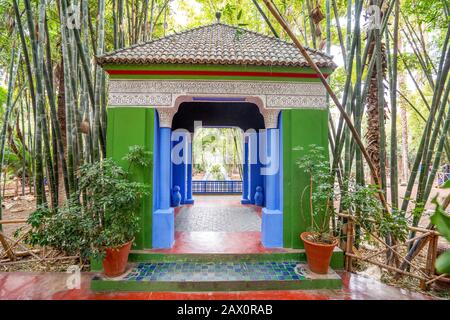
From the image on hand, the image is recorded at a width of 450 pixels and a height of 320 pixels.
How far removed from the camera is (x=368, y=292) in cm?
313

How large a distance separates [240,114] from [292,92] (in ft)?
9.67

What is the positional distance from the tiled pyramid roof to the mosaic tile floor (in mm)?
3353

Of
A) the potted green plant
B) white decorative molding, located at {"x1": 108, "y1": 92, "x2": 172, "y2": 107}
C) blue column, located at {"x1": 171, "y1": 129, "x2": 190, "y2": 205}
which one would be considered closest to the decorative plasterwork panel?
white decorative molding, located at {"x1": 108, "y1": 92, "x2": 172, "y2": 107}

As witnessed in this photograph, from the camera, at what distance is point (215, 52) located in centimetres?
397

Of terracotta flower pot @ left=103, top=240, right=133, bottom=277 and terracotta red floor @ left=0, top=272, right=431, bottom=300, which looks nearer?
terracotta red floor @ left=0, top=272, right=431, bottom=300

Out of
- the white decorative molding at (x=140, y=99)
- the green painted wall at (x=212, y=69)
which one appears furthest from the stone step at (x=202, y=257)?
the green painted wall at (x=212, y=69)

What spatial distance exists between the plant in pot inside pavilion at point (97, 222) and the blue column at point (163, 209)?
494 millimetres

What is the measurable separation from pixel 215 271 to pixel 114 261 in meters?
1.50

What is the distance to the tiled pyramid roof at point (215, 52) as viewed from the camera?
3662 millimetres

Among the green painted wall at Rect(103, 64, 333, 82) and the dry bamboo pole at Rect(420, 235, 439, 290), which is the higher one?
the green painted wall at Rect(103, 64, 333, 82)

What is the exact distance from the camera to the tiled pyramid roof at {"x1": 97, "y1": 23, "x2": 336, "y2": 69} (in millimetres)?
3662

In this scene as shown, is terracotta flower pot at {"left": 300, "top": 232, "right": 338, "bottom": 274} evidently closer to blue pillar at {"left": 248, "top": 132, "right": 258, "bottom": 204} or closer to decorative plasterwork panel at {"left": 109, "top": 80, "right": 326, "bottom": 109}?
decorative plasterwork panel at {"left": 109, "top": 80, "right": 326, "bottom": 109}

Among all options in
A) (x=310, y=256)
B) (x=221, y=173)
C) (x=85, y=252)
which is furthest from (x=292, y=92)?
(x=221, y=173)

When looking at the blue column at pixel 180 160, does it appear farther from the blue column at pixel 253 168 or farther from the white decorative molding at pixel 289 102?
the white decorative molding at pixel 289 102
